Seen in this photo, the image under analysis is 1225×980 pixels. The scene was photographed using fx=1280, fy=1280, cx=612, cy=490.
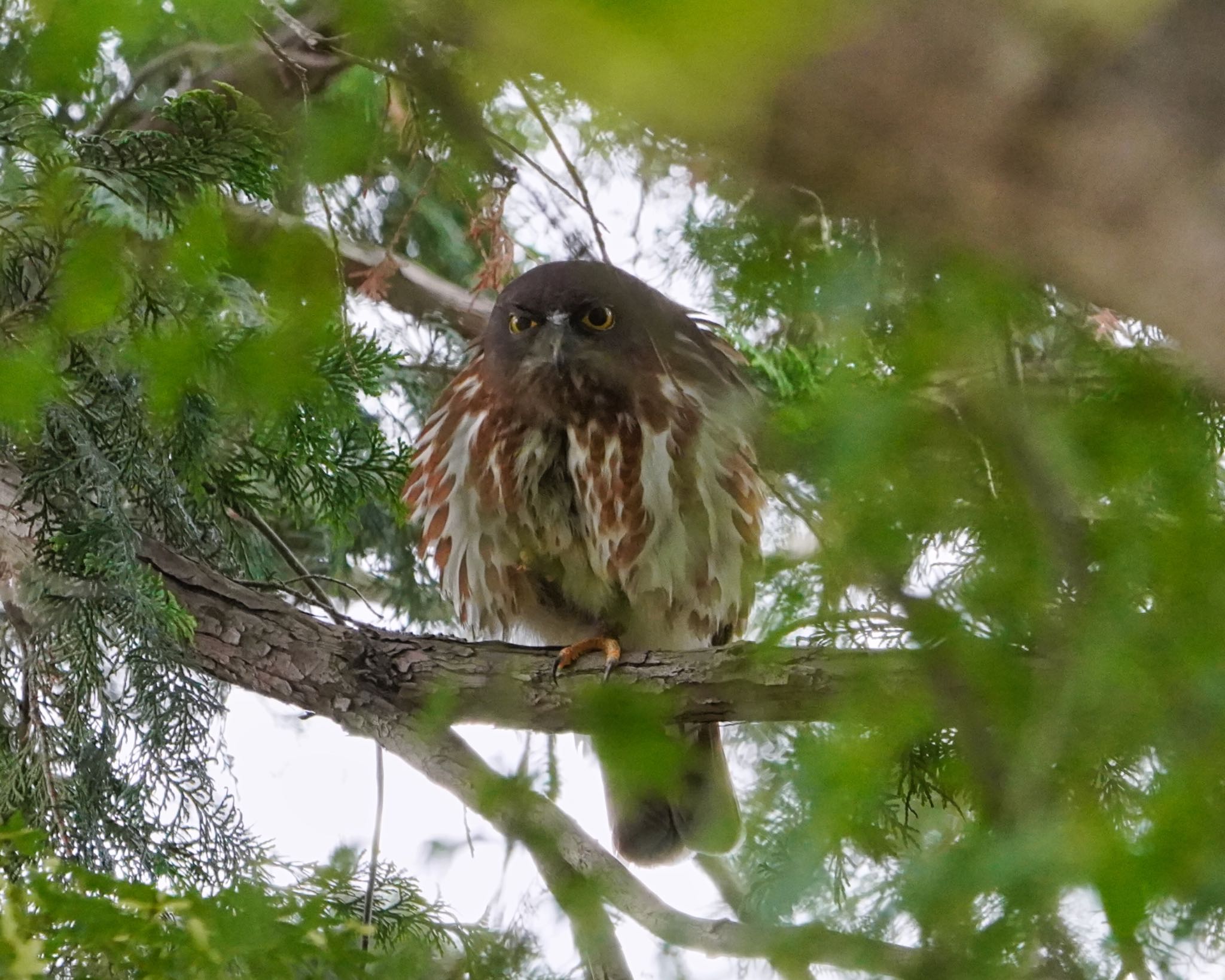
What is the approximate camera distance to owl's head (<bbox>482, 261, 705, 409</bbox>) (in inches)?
132

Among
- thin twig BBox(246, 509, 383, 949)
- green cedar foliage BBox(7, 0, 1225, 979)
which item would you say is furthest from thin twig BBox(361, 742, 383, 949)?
green cedar foliage BBox(7, 0, 1225, 979)

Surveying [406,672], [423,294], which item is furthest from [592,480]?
[423,294]

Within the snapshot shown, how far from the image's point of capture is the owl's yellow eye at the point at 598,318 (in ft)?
11.3

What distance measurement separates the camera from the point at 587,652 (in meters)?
3.01

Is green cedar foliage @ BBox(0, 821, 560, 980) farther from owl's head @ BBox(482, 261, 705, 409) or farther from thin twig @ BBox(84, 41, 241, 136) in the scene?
owl's head @ BBox(482, 261, 705, 409)

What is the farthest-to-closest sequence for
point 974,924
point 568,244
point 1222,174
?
point 568,244
point 974,924
point 1222,174

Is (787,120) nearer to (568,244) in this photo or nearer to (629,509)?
(568,244)

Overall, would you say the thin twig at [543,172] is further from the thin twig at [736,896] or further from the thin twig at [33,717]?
the thin twig at [33,717]

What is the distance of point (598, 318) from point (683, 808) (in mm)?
1302

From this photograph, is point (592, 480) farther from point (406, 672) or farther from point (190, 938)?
point (190, 938)

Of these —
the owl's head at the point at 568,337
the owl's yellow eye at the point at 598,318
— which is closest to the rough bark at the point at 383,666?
the owl's head at the point at 568,337

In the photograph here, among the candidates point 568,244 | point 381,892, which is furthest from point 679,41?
point 381,892

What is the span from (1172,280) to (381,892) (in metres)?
2.37

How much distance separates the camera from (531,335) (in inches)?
136
